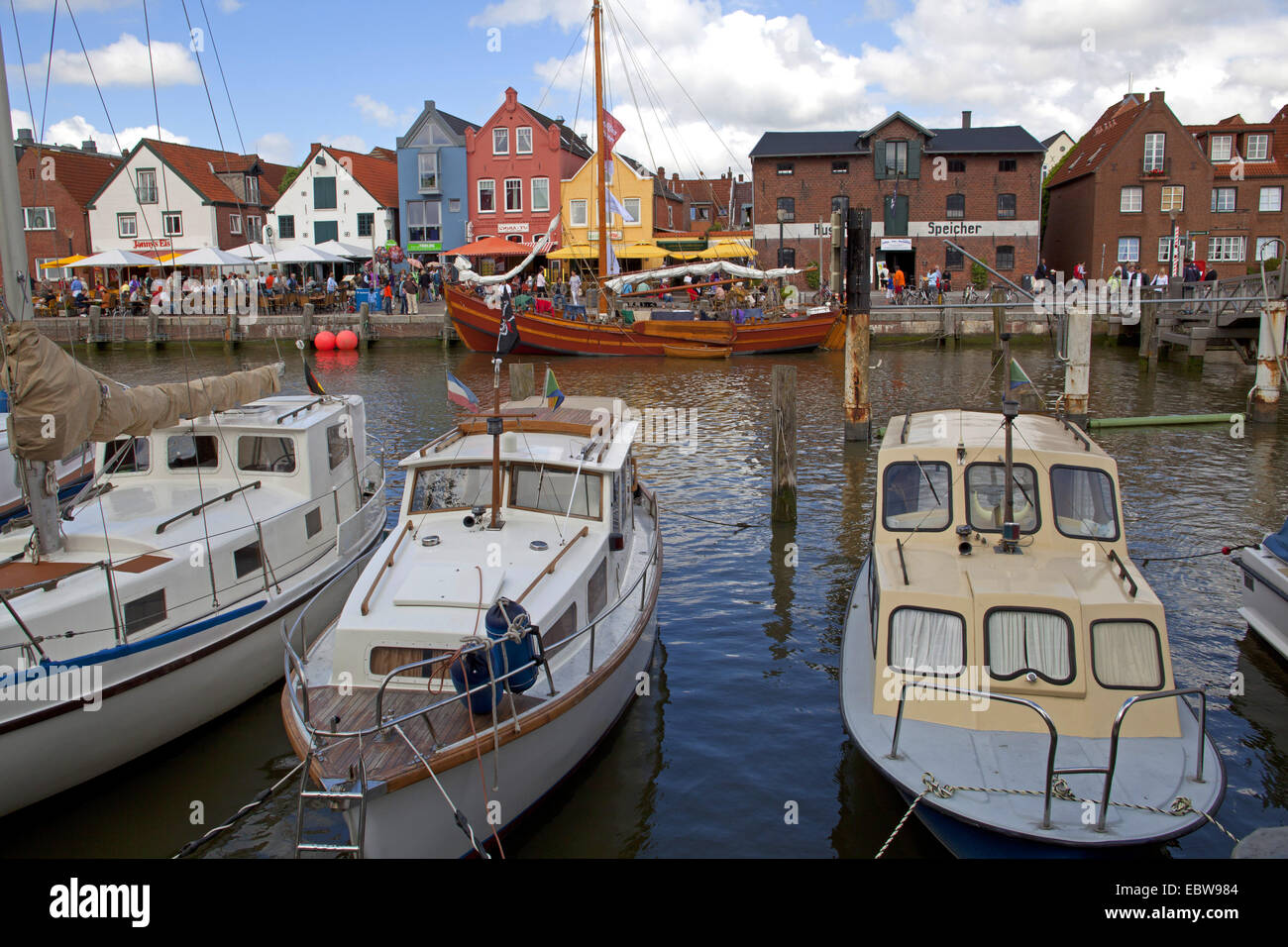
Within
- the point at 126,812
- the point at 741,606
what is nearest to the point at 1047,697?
the point at 741,606

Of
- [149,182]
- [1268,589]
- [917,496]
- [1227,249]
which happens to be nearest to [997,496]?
[917,496]

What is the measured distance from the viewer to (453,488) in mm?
10234

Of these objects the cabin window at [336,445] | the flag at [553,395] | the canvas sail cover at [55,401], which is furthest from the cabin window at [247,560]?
the flag at [553,395]

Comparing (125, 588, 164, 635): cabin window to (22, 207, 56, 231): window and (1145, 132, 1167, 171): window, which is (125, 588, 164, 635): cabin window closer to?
(1145, 132, 1167, 171): window

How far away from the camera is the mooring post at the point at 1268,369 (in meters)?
22.9

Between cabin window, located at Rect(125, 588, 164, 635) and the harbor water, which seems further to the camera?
cabin window, located at Rect(125, 588, 164, 635)

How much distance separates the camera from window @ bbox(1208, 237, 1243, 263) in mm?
51688

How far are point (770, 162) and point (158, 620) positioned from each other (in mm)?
50138

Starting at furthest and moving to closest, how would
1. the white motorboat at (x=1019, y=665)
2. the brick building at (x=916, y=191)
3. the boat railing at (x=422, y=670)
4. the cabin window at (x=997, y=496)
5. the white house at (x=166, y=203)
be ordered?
the white house at (x=166, y=203), the brick building at (x=916, y=191), the cabin window at (x=997, y=496), the boat railing at (x=422, y=670), the white motorboat at (x=1019, y=665)

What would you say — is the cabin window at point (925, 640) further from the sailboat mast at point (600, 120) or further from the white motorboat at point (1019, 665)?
the sailboat mast at point (600, 120)

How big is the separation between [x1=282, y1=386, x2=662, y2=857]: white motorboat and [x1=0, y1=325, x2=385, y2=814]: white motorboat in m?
1.56

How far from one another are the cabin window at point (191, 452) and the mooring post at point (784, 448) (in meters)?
8.65

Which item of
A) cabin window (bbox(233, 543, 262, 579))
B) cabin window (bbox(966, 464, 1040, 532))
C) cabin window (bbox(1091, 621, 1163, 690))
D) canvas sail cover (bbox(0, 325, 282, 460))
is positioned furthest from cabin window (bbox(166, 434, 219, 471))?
cabin window (bbox(1091, 621, 1163, 690))

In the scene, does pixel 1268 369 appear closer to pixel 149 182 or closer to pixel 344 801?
pixel 344 801
